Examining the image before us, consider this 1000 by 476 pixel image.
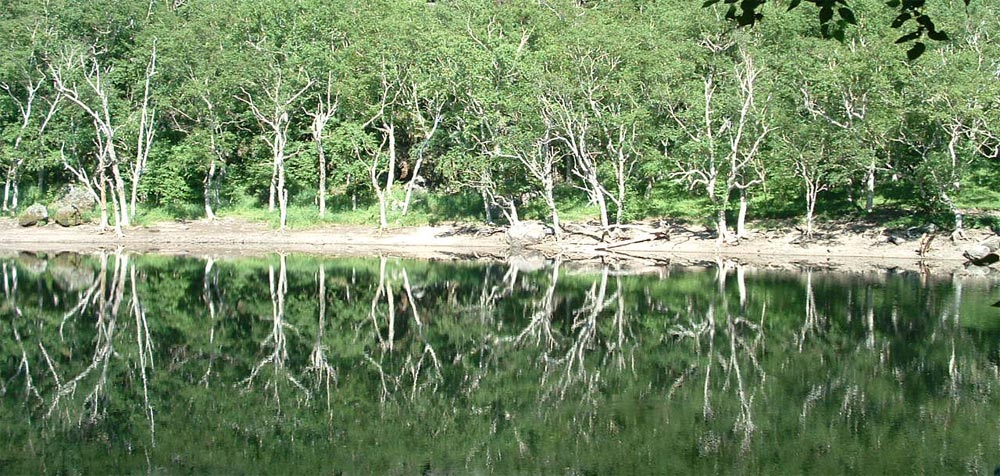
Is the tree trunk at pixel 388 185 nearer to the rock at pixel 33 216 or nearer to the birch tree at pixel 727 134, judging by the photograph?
the birch tree at pixel 727 134

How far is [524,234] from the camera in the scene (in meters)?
53.2

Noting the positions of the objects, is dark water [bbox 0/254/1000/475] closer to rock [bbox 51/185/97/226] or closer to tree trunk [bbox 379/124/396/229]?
tree trunk [bbox 379/124/396/229]

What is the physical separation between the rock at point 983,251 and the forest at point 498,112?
2.18m

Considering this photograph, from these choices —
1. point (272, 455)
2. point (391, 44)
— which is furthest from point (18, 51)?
point (272, 455)

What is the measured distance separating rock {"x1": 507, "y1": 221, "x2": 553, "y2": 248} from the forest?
952mm

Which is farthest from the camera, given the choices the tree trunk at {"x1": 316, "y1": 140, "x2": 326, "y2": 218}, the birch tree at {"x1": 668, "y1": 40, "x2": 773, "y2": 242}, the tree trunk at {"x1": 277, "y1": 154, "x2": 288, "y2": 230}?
the tree trunk at {"x1": 316, "y1": 140, "x2": 326, "y2": 218}

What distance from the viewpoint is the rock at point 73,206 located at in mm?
58562

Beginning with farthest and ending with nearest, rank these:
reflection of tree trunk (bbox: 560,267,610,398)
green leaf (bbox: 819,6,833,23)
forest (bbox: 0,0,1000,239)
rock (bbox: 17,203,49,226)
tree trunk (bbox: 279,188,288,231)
Answer: rock (bbox: 17,203,49,226), tree trunk (bbox: 279,188,288,231), forest (bbox: 0,0,1000,239), reflection of tree trunk (bbox: 560,267,610,398), green leaf (bbox: 819,6,833,23)

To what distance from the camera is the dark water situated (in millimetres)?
15188

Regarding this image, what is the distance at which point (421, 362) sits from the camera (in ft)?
74.1

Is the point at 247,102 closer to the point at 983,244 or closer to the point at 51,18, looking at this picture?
the point at 51,18

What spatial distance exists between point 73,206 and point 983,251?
1971 inches

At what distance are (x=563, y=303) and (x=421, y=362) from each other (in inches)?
416

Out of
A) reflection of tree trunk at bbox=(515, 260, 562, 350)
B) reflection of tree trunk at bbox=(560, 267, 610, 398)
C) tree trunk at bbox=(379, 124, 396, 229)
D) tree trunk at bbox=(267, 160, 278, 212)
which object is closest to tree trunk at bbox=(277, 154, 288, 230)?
tree trunk at bbox=(267, 160, 278, 212)
